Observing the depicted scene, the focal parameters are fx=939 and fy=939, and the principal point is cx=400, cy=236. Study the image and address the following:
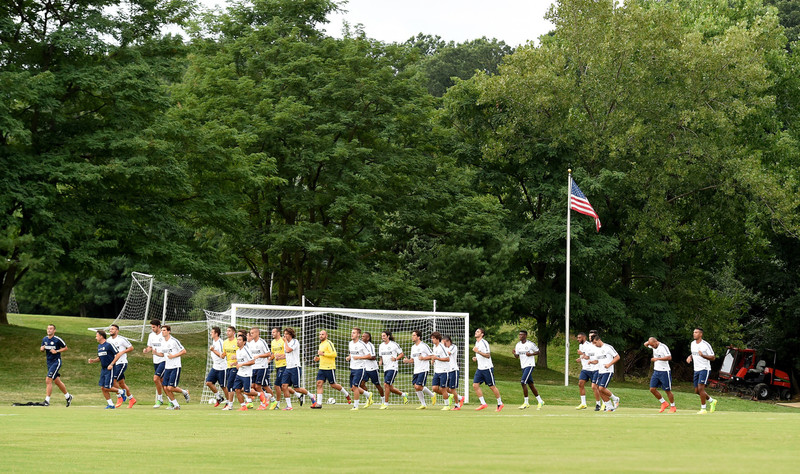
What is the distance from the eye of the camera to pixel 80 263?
31781 mm

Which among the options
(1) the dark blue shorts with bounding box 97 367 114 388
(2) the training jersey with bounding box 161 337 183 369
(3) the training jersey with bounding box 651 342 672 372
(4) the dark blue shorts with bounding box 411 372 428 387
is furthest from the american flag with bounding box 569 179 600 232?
(1) the dark blue shorts with bounding box 97 367 114 388

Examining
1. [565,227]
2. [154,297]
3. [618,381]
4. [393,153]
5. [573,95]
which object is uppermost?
[573,95]

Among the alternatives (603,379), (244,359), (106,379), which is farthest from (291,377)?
(603,379)

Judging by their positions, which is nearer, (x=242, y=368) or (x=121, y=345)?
(x=121, y=345)

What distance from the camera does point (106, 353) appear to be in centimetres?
2280

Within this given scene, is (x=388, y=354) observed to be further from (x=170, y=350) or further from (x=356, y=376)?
(x=170, y=350)

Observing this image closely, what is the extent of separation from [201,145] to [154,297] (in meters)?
15.4

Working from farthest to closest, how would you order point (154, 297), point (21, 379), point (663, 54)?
point (154, 297) < point (663, 54) < point (21, 379)

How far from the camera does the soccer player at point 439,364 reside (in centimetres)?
2384

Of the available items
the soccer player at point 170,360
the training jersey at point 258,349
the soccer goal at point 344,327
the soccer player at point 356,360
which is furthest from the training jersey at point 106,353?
the soccer player at point 356,360

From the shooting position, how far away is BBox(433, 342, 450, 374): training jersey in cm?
2391


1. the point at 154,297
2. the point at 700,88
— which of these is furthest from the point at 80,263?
the point at 700,88

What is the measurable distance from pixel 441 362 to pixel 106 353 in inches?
328

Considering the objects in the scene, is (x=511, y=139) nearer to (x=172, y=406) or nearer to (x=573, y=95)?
(x=573, y=95)
